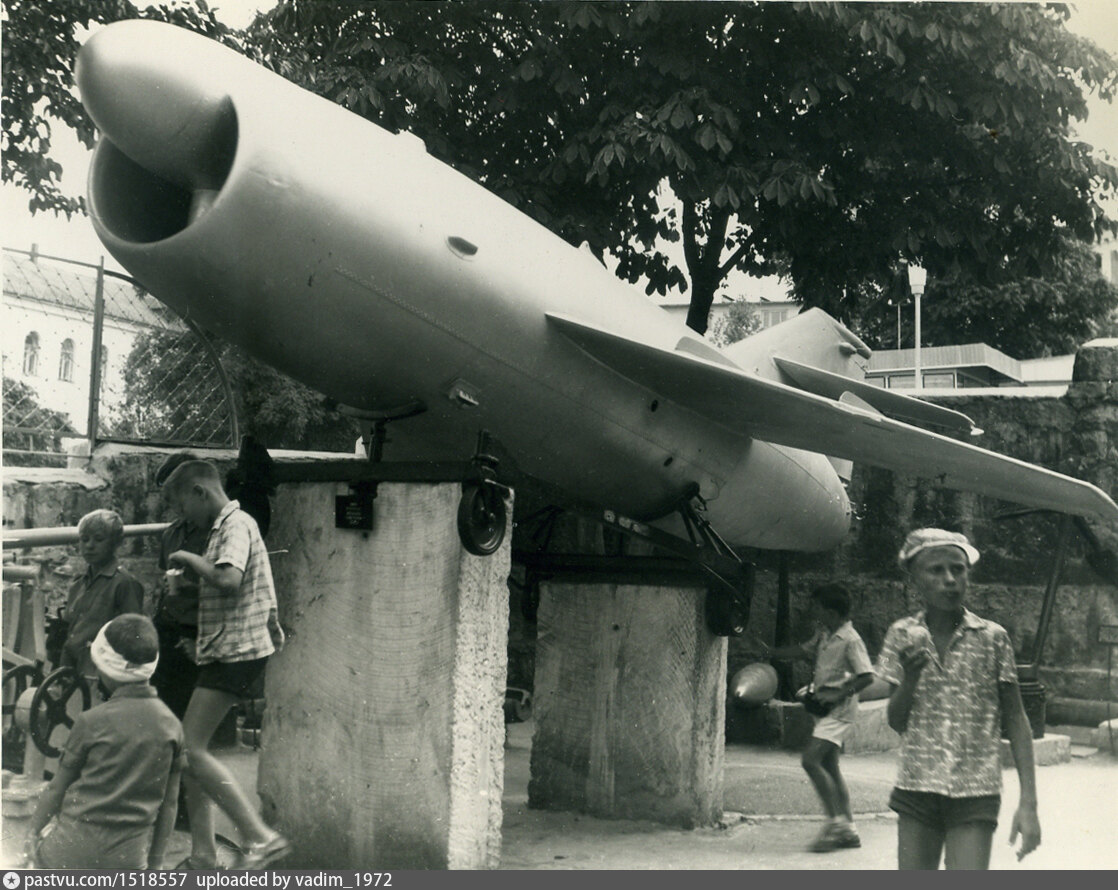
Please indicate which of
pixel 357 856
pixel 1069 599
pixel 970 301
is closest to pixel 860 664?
pixel 357 856

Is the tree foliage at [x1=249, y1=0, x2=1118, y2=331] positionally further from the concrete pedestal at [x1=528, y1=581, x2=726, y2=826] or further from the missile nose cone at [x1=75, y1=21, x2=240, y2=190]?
the concrete pedestal at [x1=528, y1=581, x2=726, y2=826]

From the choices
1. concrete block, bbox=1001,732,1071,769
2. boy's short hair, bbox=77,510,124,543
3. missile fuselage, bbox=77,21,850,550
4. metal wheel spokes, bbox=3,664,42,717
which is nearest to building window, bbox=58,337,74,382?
boy's short hair, bbox=77,510,124,543

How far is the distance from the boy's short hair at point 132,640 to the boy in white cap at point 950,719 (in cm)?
195

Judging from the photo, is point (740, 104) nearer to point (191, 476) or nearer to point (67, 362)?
point (67, 362)

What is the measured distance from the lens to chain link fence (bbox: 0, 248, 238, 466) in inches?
169

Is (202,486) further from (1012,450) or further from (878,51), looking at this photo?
(1012,450)

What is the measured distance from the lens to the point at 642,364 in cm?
400

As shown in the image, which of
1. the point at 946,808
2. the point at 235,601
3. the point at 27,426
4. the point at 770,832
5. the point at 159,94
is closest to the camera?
the point at 946,808

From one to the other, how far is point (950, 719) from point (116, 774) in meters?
2.15

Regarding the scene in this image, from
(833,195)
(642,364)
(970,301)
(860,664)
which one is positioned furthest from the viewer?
(970,301)

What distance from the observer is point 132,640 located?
2.96 metres

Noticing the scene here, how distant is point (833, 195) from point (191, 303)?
4.34 m

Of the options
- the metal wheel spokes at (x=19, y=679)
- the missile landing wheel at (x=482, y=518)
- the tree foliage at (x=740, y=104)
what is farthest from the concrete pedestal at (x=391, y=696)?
the tree foliage at (x=740, y=104)

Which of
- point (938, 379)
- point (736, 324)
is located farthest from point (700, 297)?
point (736, 324)
